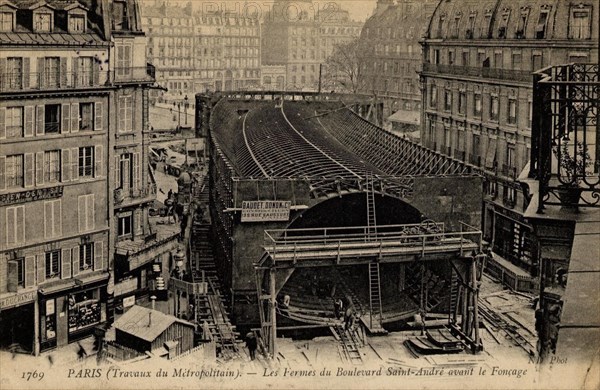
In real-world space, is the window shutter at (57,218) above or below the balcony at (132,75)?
below

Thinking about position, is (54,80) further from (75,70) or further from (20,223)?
(20,223)

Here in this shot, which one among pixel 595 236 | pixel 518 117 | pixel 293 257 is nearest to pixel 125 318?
pixel 293 257

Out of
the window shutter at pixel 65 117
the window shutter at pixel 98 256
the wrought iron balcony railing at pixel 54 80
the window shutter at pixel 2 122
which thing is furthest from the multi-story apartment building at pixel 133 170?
the window shutter at pixel 2 122

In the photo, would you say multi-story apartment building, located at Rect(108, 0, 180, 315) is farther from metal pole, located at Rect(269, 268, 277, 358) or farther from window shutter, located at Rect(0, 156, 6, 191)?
metal pole, located at Rect(269, 268, 277, 358)

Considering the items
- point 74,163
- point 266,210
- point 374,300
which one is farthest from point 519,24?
point 74,163

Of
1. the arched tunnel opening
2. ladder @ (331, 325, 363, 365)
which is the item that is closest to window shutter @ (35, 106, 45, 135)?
the arched tunnel opening

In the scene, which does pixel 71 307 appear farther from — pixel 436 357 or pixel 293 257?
pixel 436 357

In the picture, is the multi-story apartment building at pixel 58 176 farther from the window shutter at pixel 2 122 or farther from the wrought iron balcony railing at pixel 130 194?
the wrought iron balcony railing at pixel 130 194
